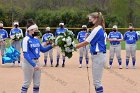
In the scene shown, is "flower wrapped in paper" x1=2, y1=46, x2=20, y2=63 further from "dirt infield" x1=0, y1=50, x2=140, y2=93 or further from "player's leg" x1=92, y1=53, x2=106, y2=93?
"player's leg" x1=92, y1=53, x2=106, y2=93

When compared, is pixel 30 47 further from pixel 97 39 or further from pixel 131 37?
pixel 131 37

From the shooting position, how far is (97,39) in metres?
9.48

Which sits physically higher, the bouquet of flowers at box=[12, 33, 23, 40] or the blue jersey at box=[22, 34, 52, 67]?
the bouquet of flowers at box=[12, 33, 23, 40]

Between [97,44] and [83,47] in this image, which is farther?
[83,47]

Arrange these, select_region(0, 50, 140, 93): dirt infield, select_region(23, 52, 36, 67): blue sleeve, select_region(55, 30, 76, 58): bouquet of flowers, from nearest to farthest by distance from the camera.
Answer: select_region(23, 52, 36, 67): blue sleeve < select_region(55, 30, 76, 58): bouquet of flowers < select_region(0, 50, 140, 93): dirt infield

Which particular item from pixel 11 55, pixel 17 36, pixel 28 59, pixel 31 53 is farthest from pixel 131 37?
pixel 28 59

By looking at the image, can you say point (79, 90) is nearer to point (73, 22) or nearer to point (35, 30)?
point (35, 30)

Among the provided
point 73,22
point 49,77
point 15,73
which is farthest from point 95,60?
point 73,22

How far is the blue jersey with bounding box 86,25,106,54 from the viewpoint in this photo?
9.44m

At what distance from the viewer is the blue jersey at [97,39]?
9438 mm

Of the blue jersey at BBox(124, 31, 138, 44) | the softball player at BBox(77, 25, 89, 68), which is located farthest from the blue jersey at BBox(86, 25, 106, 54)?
the softball player at BBox(77, 25, 89, 68)

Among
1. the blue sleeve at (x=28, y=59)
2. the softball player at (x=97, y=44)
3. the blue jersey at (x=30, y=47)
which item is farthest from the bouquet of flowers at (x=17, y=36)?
the softball player at (x=97, y=44)

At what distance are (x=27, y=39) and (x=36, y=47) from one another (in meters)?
0.31

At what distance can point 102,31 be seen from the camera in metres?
9.52
